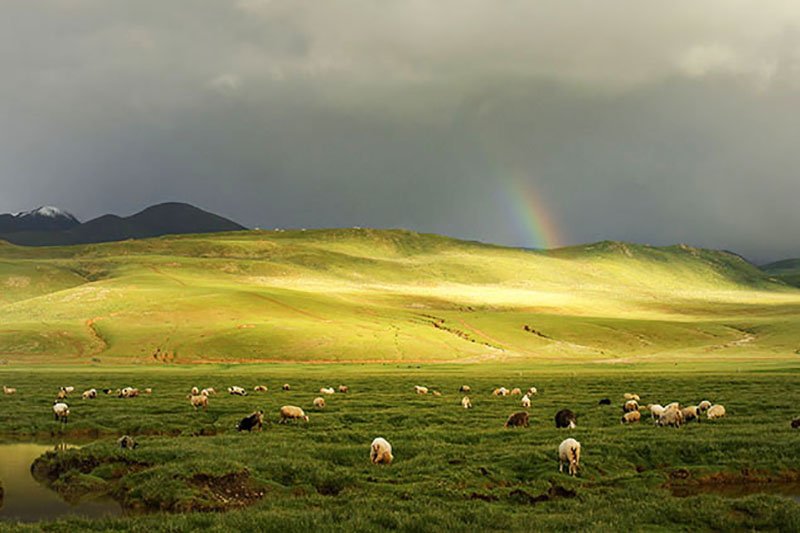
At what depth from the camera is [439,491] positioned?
18.0 meters

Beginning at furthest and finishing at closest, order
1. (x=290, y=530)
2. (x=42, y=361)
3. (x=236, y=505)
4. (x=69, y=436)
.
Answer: (x=42, y=361), (x=69, y=436), (x=236, y=505), (x=290, y=530)

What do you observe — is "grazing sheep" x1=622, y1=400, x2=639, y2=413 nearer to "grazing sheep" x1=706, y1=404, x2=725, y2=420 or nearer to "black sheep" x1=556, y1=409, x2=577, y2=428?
"grazing sheep" x1=706, y1=404, x2=725, y2=420

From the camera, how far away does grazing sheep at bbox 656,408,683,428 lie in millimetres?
29125

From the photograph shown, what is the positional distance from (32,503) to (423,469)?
47.6 ft

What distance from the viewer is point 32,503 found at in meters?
19.1

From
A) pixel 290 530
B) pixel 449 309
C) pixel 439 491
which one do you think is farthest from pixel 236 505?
pixel 449 309

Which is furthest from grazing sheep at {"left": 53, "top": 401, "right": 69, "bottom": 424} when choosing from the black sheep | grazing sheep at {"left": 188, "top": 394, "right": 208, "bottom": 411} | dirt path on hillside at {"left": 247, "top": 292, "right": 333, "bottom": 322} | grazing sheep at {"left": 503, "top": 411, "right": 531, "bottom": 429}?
dirt path on hillside at {"left": 247, "top": 292, "right": 333, "bottom": 322}

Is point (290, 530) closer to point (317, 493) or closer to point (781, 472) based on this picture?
point (317, 493)

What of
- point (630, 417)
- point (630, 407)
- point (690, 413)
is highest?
point (690, 413)

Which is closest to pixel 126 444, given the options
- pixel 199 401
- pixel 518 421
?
pixel 199 401

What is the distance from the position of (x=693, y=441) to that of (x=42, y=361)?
10444 cm

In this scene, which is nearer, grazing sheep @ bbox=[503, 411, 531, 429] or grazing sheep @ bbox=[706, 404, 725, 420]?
grazing sheep @ bbox=[503, 411, 531, 429]

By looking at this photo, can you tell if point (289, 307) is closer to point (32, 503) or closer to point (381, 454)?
point (381, 454)

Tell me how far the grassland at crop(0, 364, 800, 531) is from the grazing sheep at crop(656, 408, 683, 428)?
901mm
